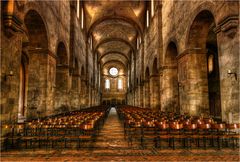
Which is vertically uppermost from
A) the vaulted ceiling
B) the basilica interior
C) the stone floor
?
the vaulted ceiling

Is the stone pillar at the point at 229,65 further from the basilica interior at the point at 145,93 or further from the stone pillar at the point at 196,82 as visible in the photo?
the stone pillar at the point at 196,82

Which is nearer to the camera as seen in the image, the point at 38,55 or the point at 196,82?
the point at 196,82

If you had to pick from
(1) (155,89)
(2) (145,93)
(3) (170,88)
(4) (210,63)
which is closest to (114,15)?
(2) (145,93)

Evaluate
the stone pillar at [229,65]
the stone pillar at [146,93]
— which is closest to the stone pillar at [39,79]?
the stone pillar at [229,65]

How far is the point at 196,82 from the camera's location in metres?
11.3

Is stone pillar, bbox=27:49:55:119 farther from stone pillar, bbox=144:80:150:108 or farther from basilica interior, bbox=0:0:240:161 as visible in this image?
stone pillar, bbox=144:80:150:108

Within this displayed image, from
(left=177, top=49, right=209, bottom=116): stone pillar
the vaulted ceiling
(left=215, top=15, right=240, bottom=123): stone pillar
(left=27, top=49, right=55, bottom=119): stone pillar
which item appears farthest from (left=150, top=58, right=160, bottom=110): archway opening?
(left=215, top=15, right=240, bottom=123): stone pillar

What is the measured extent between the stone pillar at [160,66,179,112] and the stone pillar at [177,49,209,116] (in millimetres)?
3819

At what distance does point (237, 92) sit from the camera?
6941mm

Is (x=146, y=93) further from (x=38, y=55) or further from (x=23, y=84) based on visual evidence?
(x=38, y=55)

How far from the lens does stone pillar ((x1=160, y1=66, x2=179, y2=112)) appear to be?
15612 millimetres

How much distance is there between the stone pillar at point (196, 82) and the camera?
11.0m

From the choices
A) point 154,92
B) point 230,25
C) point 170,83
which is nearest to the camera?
point 230,25

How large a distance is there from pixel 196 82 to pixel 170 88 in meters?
4.57
